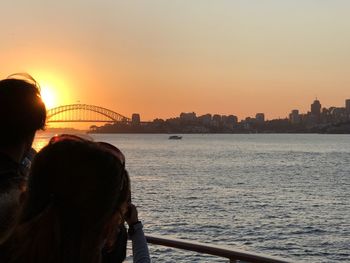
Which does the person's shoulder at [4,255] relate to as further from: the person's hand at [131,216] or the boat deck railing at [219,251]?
the boat deck railing at [219,251]

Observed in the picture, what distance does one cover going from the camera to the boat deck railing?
2795 millimetres

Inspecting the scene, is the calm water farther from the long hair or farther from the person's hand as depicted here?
the long hair

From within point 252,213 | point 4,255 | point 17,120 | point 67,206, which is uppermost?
point 17,120

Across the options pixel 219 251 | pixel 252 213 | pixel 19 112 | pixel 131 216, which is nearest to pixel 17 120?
pixel 19 112

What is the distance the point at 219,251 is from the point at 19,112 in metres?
1.66

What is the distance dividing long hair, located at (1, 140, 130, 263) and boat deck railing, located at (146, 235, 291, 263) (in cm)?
152

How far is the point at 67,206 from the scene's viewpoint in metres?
1.28

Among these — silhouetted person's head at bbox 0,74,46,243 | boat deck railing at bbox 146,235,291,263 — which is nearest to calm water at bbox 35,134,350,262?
boat deck railing at bbox 146,235,291,263

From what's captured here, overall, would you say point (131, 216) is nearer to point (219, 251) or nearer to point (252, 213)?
point (219, 251)

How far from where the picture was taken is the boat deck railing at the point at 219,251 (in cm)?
279

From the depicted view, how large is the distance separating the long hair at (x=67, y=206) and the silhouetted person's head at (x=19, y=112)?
0.29m

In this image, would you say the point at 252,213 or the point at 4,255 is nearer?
the point at 4,255

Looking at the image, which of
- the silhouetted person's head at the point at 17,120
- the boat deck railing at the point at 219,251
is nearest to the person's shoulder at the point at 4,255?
the silhouetted person's head at the point at 17,120

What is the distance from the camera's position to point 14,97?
1623 mm
